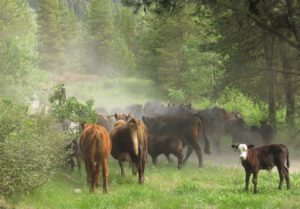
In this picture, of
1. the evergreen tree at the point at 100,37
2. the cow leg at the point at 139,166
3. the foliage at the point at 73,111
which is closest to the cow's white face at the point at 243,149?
the cow leg at the point at 139,166

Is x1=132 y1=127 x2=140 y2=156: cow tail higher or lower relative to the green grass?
higher

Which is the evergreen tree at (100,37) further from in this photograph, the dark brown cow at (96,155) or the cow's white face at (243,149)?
the cow's white face at (243,149)

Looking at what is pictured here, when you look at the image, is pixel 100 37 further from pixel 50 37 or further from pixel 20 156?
pixel 20 156

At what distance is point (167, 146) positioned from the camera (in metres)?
18.6

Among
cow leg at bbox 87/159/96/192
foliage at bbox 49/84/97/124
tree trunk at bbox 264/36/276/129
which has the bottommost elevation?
cow leg at bbox 87/159/96/192

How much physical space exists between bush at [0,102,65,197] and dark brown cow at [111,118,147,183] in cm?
283

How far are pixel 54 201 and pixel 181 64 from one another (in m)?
33.6

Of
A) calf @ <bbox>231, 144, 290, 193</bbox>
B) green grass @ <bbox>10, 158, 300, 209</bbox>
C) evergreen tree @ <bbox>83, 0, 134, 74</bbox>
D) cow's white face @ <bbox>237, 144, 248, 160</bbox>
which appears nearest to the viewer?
green grass @ <bbox>10, 158, 300, 209</bbox>

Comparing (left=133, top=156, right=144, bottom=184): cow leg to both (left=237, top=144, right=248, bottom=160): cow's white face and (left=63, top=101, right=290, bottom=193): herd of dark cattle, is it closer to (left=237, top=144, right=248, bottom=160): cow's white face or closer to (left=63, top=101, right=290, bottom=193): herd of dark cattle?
(left=63, top=101, right=290, bottom=193): herd of dark cattle

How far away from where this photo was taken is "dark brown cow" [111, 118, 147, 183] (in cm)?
1463

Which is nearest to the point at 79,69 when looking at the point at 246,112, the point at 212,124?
the point at 246,112

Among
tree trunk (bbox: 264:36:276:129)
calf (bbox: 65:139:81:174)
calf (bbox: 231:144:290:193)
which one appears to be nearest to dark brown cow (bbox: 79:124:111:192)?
calf (bbox: 65:139:81:174)

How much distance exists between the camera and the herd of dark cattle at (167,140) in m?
12.8

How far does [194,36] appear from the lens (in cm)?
4247
